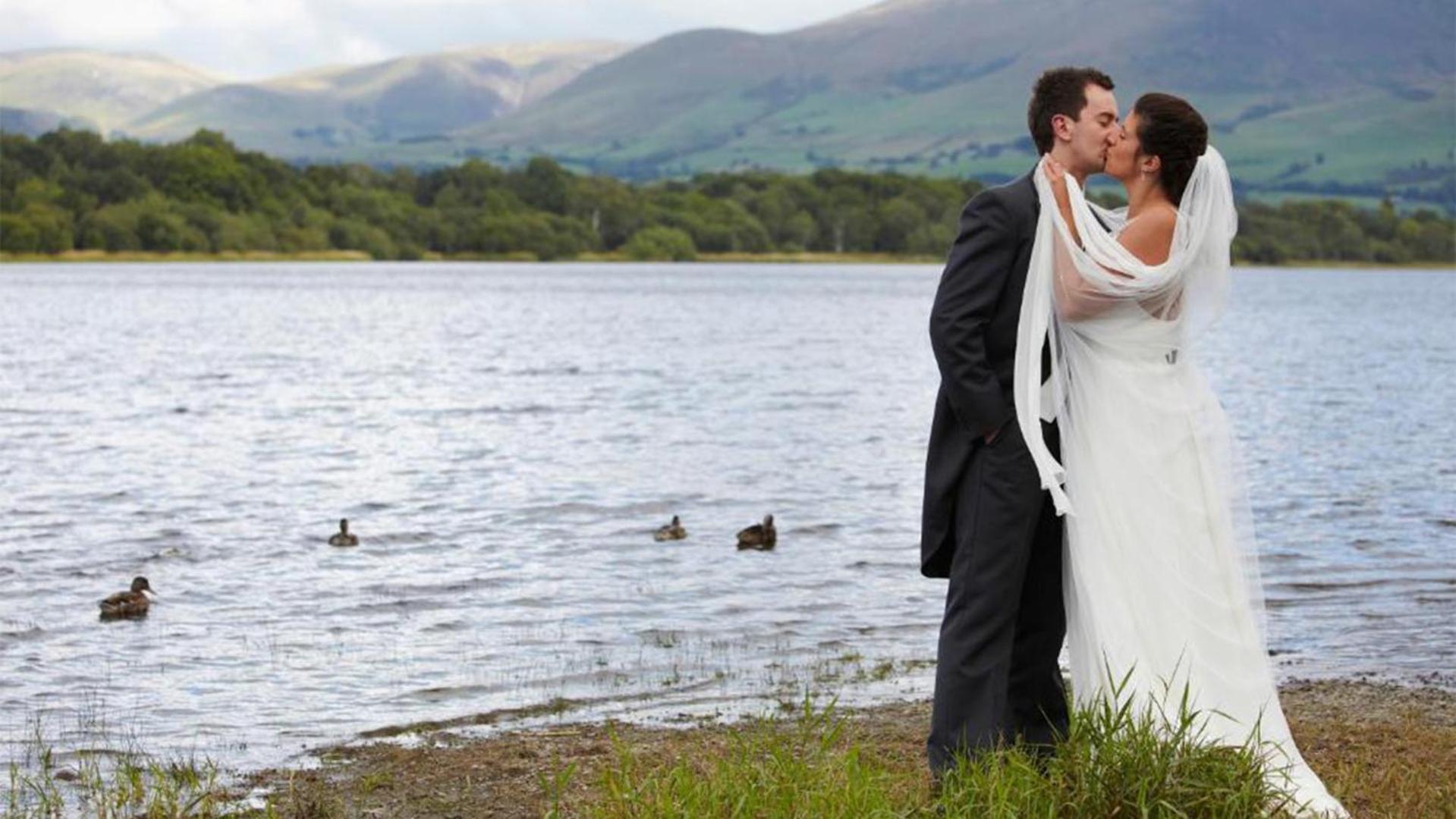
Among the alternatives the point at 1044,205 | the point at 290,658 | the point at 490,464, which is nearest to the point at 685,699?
the point at 290,658

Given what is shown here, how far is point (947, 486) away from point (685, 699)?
5434mm

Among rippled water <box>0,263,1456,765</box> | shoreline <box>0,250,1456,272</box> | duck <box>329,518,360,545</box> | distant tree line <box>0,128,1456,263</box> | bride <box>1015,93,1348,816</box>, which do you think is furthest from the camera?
shoreline <box>0,250,1456,272</box>

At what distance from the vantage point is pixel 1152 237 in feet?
24.9

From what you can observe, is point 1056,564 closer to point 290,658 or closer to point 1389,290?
point 290,658

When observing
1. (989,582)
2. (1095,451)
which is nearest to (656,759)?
(989,582)

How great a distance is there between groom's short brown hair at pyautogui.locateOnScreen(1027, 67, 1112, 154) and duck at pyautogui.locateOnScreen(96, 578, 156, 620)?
11182mm

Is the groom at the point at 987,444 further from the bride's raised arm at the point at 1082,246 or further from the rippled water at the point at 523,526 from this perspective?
the rippled water at the point at 523,526

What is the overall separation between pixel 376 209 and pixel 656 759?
17119 centimetres

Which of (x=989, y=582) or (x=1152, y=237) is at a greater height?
(x=1152, y=237)

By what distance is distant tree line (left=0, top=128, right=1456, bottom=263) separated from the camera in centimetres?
15975

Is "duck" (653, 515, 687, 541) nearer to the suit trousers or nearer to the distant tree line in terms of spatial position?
the suit trousers

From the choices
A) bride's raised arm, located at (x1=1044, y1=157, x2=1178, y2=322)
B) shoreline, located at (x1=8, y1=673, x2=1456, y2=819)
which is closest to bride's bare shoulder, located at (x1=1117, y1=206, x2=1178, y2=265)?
bride's raised arm, located at (x1=1044, y1=157, x2=1178, y2=322)

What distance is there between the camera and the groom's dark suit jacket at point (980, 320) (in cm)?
740

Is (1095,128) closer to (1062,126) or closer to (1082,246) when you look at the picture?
(1062,126)
